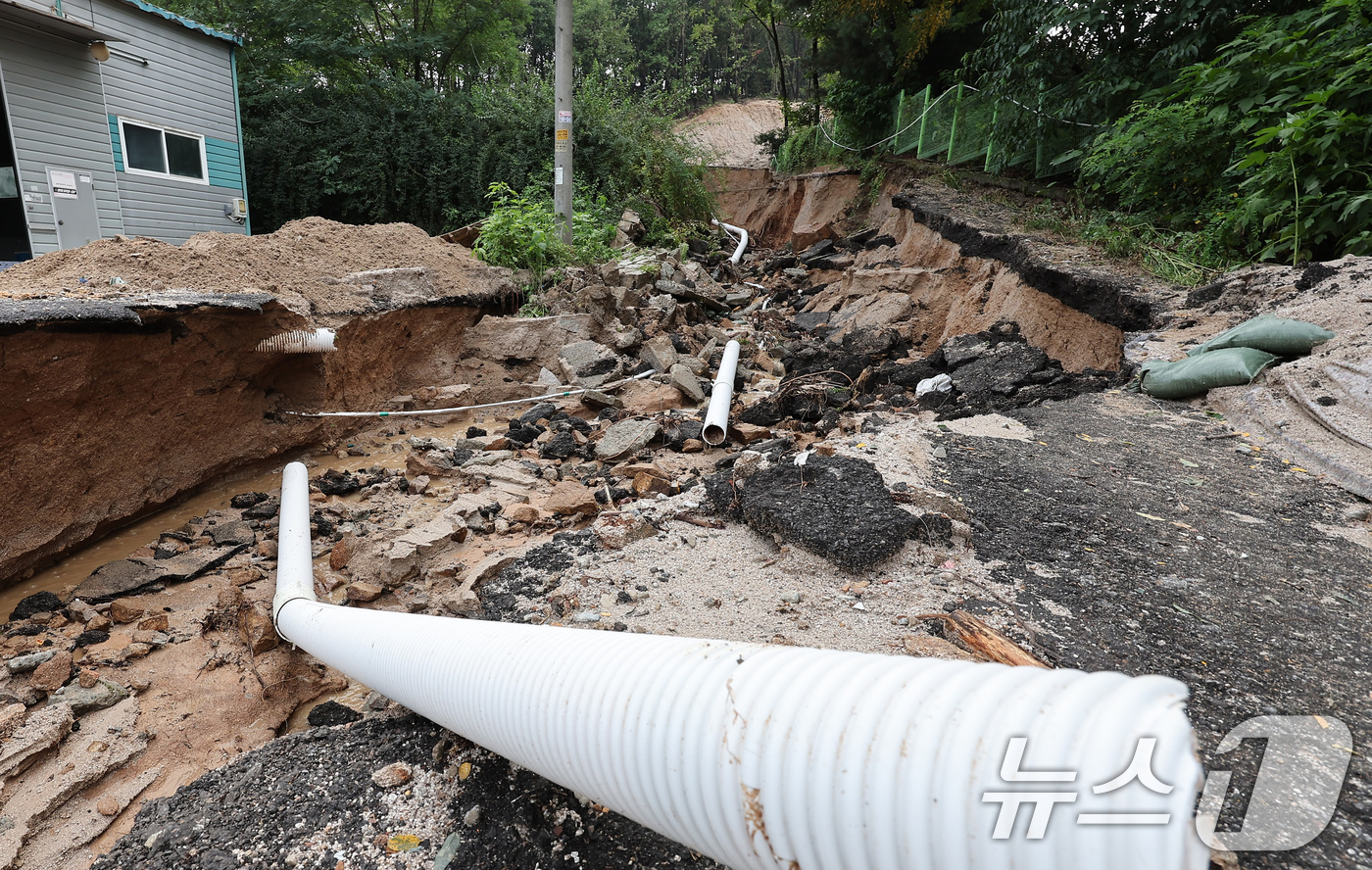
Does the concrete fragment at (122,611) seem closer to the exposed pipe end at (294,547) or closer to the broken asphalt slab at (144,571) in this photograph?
the broken asphalt slab at (144,571)

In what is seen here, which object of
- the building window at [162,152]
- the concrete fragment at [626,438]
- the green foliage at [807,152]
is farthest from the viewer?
the green foliage at [807,152]

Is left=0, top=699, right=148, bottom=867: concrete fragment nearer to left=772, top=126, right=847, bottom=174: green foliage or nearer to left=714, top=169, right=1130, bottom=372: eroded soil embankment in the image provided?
left=714, top=169, right=1130, bottom=372: eroded soil embankment

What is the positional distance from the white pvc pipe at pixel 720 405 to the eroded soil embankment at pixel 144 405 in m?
2.95

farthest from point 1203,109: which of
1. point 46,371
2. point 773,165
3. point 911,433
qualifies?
point 773,165

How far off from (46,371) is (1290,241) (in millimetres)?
8121

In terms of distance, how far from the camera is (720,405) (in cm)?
539

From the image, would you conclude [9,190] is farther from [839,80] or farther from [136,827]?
[839,80]

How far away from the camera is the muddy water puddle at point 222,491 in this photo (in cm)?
342

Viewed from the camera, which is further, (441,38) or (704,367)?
(441,38)

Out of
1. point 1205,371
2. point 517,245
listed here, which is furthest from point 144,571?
point 1205,371

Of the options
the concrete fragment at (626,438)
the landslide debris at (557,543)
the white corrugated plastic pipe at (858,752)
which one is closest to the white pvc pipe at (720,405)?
the landslide debris at (557,543)

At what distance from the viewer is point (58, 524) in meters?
3.53

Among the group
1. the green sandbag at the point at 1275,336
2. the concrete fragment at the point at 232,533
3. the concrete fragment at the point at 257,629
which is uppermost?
the green sandbag at the point at 1275,336

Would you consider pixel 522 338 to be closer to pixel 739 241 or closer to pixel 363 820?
pixel 363 820
